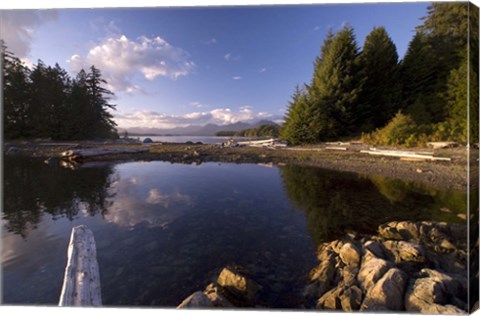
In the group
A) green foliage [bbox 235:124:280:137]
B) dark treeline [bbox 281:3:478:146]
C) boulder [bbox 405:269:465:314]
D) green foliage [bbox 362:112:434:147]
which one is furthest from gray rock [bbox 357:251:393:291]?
green foliage [bbox 235:124:280:137]

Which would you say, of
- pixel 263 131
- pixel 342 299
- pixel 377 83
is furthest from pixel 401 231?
pixel 263 131

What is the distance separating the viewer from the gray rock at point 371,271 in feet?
7.09

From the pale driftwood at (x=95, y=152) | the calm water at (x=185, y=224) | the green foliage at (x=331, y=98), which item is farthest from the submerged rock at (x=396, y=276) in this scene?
the pale driftwood at (x=95, y=152)

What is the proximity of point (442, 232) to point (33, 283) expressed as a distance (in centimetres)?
659

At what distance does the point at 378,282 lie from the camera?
6.87 ft

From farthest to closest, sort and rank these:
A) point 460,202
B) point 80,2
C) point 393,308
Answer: point 460,202 < point 80,2 < point 393,308

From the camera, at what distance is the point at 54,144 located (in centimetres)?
1490

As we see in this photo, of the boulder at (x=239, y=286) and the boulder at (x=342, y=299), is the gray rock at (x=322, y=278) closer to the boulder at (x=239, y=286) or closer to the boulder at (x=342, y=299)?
the boulder at (x=342, y=299)

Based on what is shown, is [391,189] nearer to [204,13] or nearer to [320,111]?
[204,13]

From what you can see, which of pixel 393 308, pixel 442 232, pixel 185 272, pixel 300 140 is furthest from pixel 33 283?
pixel 300 140

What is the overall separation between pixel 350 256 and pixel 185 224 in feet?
10.5

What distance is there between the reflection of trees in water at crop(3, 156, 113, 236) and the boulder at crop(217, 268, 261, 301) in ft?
13.7

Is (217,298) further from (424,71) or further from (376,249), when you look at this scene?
(424,71)

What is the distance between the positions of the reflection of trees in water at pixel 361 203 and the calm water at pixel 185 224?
0.07 feet
